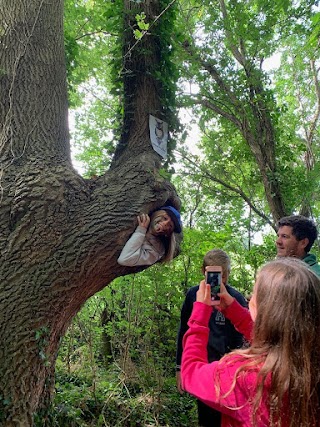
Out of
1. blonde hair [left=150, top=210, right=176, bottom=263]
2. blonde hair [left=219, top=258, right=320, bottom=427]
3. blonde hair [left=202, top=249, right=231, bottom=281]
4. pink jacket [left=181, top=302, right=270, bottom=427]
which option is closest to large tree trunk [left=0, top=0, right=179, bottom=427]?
blonde hair [left=150, top=210, right=176, bottom=263]

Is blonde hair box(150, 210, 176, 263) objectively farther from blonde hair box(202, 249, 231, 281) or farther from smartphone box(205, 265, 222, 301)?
smartphone box(205, 265, 222, 301)

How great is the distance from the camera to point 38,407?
318cm

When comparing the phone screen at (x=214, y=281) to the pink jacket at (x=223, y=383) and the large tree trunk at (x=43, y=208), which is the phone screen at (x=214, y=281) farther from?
the large tree trunk at (x=43, y=208)

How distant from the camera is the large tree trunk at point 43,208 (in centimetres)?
288

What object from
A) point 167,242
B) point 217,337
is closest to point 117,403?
point 217,337

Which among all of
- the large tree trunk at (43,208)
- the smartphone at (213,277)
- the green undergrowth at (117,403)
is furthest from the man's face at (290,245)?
the green undergrowth at (117,403)

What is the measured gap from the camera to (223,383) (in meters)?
1.43

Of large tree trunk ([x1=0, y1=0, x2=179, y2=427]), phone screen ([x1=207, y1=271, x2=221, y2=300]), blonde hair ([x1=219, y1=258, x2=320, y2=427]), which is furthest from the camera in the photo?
large tree trunk ([x1=0, y1=0, x2=179, y2=427])

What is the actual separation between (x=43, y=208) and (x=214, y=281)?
168 centimetres

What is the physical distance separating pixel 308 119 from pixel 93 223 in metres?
10.7

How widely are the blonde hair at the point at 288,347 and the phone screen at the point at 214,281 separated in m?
0.64

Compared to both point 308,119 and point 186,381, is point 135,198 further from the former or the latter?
point 308,119

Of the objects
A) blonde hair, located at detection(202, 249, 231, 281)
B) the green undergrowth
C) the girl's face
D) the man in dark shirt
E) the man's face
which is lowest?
the green undergrowth

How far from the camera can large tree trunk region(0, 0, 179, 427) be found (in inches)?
113
